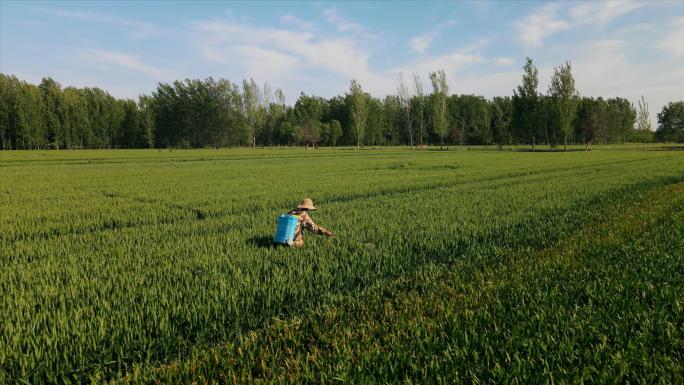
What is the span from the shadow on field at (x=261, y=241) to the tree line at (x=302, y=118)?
73414 mm

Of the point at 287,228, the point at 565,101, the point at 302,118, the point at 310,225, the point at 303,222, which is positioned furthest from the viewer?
the point at 302,118

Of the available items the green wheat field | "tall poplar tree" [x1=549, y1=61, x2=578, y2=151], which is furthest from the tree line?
the green wheat field

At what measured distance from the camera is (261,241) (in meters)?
7.19

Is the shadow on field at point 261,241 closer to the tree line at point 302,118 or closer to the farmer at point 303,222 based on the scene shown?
the farmer at point 303,222

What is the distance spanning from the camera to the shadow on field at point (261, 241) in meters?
6.91

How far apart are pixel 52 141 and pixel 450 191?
103 meters

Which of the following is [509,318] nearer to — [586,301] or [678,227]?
[586,301]

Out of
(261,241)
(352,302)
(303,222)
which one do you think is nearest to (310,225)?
(303,222)

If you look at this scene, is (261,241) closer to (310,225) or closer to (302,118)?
(310,225)

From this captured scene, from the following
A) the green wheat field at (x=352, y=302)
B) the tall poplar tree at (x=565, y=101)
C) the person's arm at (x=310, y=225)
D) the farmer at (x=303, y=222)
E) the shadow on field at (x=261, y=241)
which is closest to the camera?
the green wheat field at (x=352, y=302)

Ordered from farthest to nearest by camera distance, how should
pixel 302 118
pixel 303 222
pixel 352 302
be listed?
pixel 302 118 → pixel 303 222 → pixel 352 302

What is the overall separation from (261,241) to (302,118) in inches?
4191

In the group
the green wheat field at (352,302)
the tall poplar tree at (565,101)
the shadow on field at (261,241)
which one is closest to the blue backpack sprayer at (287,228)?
the green wheat field at (352,302)

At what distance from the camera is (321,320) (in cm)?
409
